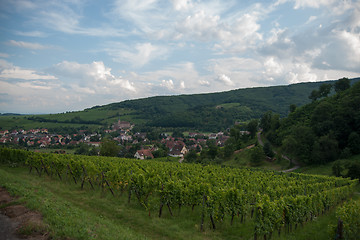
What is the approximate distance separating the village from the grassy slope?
6393 centimetres

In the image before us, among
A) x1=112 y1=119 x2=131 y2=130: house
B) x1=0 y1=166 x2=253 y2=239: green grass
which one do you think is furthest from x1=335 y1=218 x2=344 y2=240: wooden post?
x1=112 y1=119 x2=131 y2=130: house

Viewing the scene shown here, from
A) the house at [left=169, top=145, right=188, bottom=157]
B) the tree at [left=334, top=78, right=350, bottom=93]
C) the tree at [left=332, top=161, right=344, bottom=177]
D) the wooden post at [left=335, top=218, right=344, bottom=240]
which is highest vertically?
the tree at [left=334, top=78, right=350, bottom=93]

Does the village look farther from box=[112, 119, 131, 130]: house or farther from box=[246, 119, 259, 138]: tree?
box=[246, 119, 259, 138]: tree

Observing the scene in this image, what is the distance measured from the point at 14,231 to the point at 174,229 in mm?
7874

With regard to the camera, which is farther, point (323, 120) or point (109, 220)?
point (323, 120)

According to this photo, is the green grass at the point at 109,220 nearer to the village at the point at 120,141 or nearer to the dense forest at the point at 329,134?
the dense forest at the point at 329,134

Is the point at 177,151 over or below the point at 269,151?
below

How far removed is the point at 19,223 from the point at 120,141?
12056 cm

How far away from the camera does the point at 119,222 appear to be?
13141 millimetres

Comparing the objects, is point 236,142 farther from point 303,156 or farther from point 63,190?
point 63,190

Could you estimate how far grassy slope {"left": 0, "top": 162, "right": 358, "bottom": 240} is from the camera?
9539 mm

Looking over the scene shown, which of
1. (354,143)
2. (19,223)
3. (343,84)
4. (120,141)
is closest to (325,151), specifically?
(354,143)

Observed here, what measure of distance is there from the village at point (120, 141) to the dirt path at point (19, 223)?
66.8 metres

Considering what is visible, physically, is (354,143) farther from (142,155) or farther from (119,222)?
(142,155)
